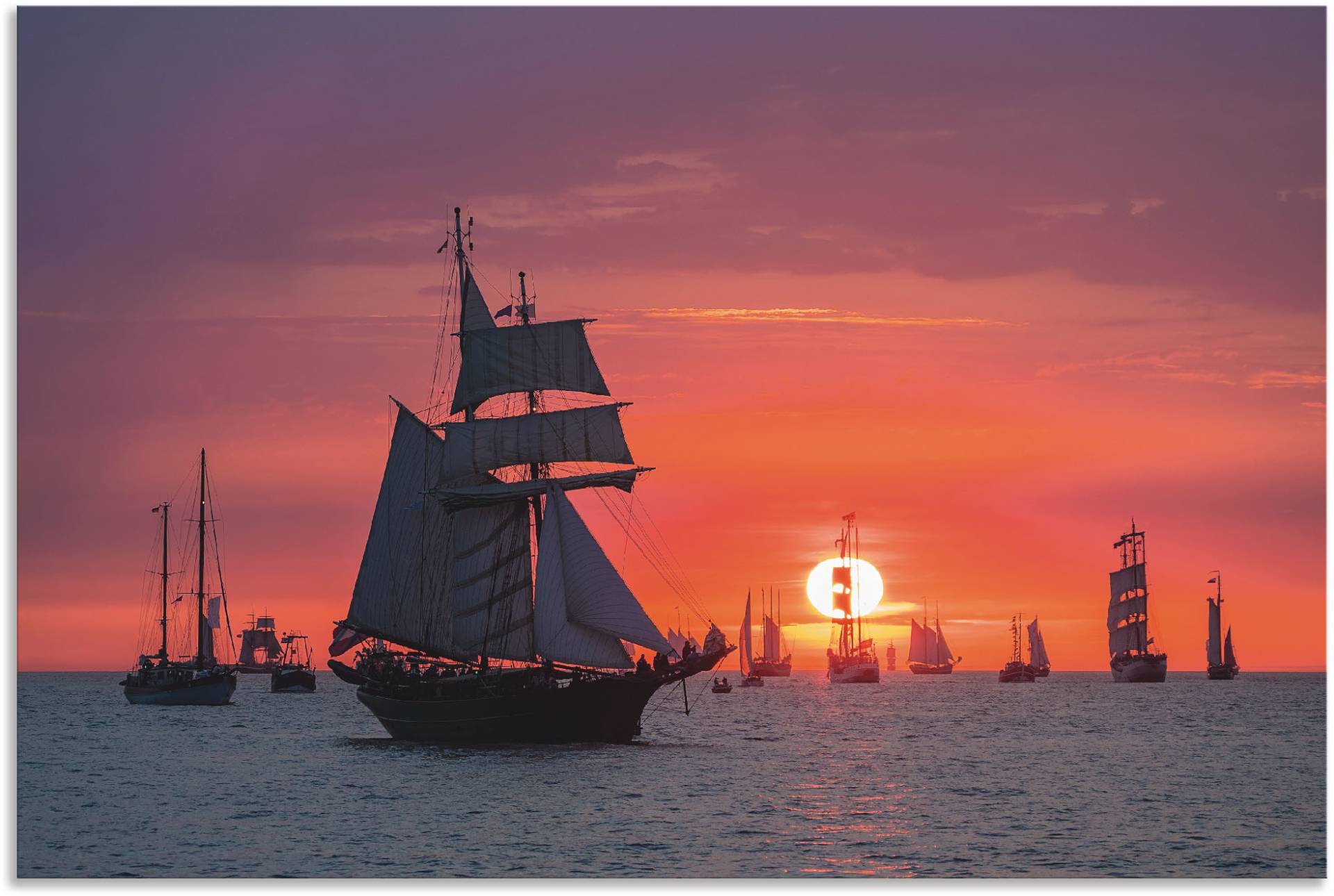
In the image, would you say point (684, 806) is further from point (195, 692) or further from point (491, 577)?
point (195, 692)

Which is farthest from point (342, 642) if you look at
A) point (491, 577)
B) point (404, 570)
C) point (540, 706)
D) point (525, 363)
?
point (540, 706)

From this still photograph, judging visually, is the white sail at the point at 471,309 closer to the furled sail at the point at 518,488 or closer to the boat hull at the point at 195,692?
the furled sail at the point at 518,488

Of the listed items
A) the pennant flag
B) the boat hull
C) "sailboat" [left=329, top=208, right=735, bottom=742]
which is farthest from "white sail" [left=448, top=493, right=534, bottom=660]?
the boat hull

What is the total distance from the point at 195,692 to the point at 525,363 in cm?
7436

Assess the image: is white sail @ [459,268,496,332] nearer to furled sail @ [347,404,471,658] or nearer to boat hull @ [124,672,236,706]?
furled sail @ [347,404,471,658]

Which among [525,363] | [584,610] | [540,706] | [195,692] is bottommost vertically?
[195,692]

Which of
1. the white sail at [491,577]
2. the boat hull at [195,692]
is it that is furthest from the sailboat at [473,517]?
the boat hull at [195,692]

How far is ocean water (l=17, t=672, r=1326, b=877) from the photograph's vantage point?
40344mm

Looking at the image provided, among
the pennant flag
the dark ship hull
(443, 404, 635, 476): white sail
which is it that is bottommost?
the dark ship hull

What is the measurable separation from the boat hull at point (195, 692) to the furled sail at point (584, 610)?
76.9 metres

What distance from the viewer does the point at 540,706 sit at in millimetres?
74750

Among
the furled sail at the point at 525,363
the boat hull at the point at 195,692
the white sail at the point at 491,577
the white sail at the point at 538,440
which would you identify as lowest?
the boat hull at the point at 195,692

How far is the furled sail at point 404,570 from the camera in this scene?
8381cm

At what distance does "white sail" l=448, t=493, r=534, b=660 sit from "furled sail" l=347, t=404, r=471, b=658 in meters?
0.60
